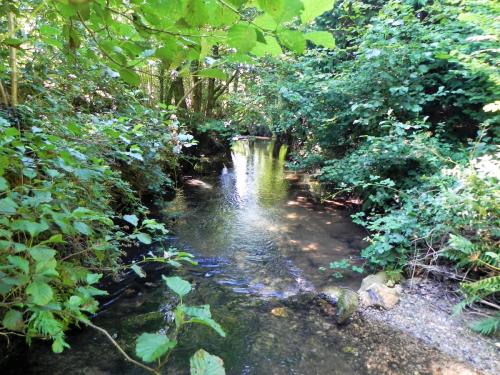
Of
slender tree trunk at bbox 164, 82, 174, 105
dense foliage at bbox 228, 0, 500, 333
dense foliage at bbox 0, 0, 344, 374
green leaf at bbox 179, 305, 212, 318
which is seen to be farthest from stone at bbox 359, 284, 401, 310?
slender tree trunk at bbox 164, 82, 174, 105

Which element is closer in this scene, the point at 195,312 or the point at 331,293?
the point at 195,312

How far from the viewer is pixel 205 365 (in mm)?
868

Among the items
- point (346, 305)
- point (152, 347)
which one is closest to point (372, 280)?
point (346, 305)

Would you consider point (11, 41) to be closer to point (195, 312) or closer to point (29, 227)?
point (29, 227)

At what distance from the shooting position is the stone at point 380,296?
3.37 m

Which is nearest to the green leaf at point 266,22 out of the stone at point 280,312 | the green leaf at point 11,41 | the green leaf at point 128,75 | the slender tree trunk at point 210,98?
the green leaf at point 128,75

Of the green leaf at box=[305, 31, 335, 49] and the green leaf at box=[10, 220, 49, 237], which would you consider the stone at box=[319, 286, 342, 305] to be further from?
the green leaf at box=[305, 31, 335, 49]

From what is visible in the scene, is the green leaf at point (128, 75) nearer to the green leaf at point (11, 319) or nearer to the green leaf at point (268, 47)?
the green leaf at point (268, 47)

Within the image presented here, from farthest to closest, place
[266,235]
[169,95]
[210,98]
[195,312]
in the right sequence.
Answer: [210,98] < [169,95] < [266,235] < [195,312]

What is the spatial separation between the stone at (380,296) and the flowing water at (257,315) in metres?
0.30

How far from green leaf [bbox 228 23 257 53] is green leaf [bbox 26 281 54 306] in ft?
3.61

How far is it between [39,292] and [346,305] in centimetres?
303

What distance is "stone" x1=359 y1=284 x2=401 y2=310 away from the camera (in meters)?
3.37

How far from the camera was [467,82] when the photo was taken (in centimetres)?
462
